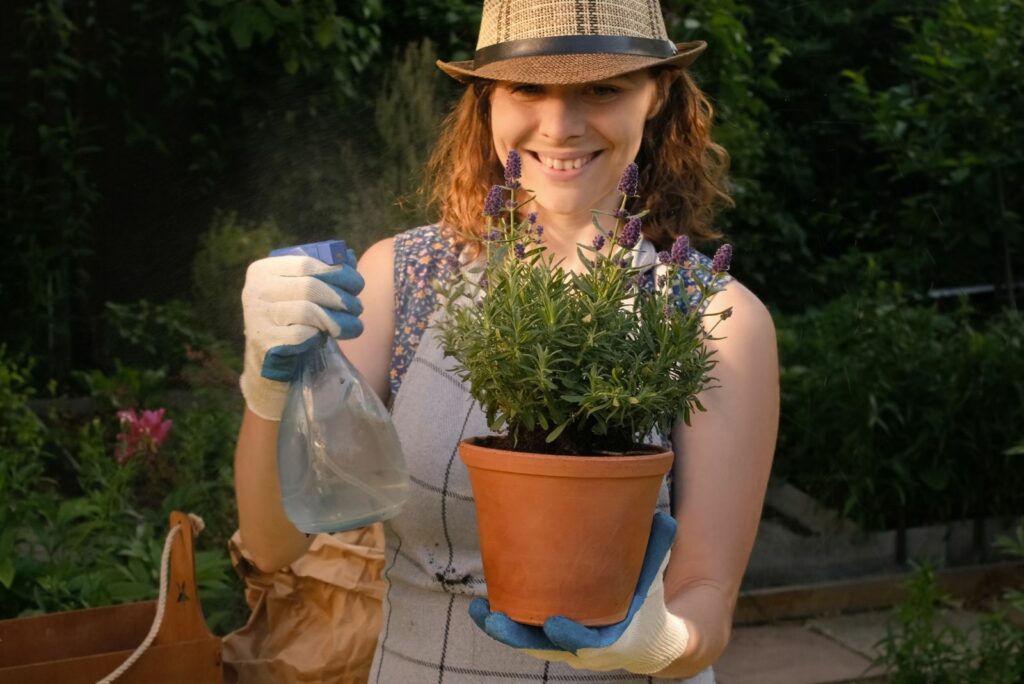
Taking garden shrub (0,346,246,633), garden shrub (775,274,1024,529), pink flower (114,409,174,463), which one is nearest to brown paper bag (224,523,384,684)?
garden shrub (0,346,246,633)

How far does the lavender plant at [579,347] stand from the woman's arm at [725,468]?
380 mm

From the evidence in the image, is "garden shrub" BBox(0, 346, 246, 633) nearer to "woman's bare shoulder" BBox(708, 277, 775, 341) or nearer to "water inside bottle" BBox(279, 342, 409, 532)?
"water inside bottle" BBox(279, 342, 409, 532)

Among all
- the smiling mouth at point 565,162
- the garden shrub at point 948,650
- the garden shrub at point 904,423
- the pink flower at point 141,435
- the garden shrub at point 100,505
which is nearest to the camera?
the smiling mouth at point 565,162

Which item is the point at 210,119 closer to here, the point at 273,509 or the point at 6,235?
the point at 6,235

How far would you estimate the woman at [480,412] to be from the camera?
174 centimetres

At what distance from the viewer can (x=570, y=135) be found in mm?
1794

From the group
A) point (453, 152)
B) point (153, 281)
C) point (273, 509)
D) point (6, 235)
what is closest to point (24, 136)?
point (6, 235)

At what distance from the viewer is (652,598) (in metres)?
1.45

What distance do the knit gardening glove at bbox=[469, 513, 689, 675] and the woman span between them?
6.1 inches

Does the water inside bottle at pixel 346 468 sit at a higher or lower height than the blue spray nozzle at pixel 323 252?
lower

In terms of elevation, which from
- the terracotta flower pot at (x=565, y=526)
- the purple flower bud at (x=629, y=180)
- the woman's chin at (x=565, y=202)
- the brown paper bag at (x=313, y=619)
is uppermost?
the purple flower bud at (x=629, y=180)

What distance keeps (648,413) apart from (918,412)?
2.79 meters

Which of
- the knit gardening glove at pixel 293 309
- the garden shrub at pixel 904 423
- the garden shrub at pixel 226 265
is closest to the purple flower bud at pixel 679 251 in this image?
the knit gardening glove at pixel 293 309

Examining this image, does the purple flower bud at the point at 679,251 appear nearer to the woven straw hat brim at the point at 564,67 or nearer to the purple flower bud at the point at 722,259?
the purple flower bud at the point at 722,259
